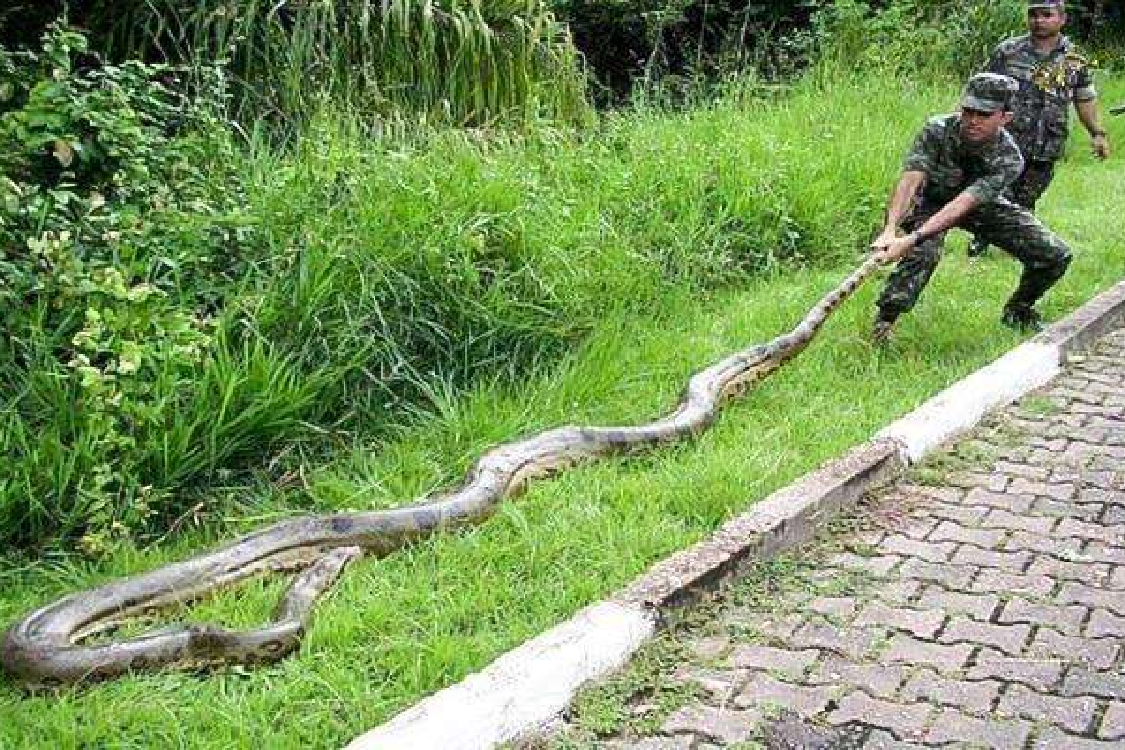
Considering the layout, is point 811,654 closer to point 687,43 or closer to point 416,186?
point 416,186

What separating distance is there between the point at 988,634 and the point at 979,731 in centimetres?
59

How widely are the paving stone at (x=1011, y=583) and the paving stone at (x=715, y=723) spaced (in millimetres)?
1162

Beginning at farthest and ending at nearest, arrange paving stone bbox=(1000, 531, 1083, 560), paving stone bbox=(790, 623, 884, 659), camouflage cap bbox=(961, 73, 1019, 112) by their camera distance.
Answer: camouflage cap bbox=(961, 73, 1019, 112), paving stone bbox=(1000, 531, 1083, 560), paving stone bbox=(790, 623, 884, 659)

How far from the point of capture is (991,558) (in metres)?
4.61

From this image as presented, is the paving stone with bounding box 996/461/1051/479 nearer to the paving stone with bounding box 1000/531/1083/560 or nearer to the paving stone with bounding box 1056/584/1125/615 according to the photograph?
the paving stone with bounding box 1000/531/1083/560

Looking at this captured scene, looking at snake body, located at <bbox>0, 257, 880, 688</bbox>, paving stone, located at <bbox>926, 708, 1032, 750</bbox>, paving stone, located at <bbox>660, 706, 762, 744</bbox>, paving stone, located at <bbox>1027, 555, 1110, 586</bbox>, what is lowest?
paving stone, located at <bbox>1027, 555, 1110, 586</bbox>

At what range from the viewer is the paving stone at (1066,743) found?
3418 millimetres

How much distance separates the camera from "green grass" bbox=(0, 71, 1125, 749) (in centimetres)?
350

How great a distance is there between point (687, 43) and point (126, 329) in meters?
13.1

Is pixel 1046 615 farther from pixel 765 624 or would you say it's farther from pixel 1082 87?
pixel 1082 87

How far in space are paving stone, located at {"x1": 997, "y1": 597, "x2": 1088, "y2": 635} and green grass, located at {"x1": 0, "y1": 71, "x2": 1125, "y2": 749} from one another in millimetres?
961

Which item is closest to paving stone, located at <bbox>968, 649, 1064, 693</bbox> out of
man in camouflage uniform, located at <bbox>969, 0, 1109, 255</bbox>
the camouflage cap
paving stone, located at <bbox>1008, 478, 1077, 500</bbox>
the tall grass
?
paving stone, located at <bbox>1008, 478, 1077, 500</bbox>

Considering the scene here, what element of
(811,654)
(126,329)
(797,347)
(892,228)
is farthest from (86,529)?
(892,228)

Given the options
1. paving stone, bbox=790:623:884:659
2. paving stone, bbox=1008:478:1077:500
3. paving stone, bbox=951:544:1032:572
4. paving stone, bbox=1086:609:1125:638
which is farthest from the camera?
paving stone, bbox=1008:478:1077:500
